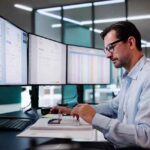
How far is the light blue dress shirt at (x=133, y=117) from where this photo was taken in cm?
84

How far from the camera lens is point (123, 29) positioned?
1.07 meters

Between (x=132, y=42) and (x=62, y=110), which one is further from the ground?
(x=132, y=42)

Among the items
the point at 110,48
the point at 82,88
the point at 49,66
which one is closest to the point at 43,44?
the point at 49,66

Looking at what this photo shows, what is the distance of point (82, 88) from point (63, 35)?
381cm

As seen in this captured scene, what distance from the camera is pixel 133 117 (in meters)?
0.96

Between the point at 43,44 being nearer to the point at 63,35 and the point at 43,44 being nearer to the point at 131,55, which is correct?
the point at 131,55

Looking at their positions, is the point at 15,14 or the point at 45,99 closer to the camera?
the point at 45,99

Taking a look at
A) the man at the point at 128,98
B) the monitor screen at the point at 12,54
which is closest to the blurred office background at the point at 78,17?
the monitor screen at the point at 12,54

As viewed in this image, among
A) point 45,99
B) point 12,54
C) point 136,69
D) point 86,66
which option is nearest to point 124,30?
point 136,69

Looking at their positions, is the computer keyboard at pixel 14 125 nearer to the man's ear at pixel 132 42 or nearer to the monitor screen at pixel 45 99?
the man's ear at pixel 132 42

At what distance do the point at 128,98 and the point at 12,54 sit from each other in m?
0.81

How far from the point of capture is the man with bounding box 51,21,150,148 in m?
0.86

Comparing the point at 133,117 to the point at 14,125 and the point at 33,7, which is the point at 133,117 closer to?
the point at 14,125

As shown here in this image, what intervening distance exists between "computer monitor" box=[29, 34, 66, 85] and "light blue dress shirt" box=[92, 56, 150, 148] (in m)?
0.88
